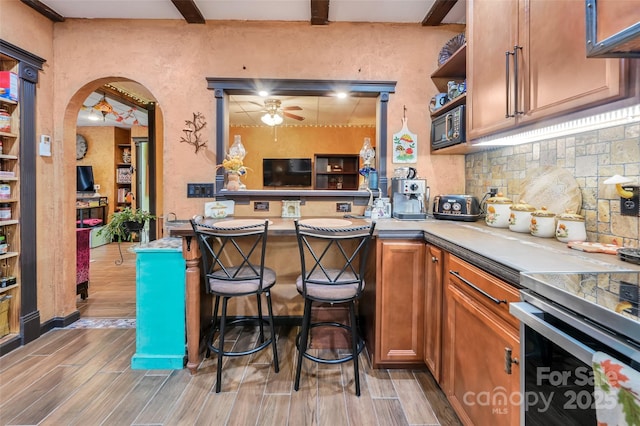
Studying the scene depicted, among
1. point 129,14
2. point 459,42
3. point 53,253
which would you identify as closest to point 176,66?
point 129,14

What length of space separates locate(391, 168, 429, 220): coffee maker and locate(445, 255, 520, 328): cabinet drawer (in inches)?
31.5

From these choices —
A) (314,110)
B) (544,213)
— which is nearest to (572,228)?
(544,213)

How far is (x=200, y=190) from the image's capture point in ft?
8.38

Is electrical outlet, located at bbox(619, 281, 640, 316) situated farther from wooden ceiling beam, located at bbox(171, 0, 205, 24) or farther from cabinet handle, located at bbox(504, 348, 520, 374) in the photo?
wooden ceiling beam, located at bbox(171, 0, 205, 24)

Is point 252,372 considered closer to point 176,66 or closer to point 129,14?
point 176,66

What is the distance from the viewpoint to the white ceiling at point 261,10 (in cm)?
231

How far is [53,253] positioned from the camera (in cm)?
254

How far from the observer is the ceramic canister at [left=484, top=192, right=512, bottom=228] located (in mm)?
1874

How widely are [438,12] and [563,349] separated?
8.19 ft

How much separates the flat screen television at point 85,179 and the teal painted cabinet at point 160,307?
5.71 metres

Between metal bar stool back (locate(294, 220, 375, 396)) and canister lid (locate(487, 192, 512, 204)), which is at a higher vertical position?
canister lid (locate(487, 192, 512, 204))

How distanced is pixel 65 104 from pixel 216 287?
2147mm

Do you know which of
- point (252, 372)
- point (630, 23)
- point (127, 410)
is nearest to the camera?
point (630, 23)

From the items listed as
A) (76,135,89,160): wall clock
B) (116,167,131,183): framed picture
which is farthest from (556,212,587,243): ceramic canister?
(76,135,89,160): wall clock
